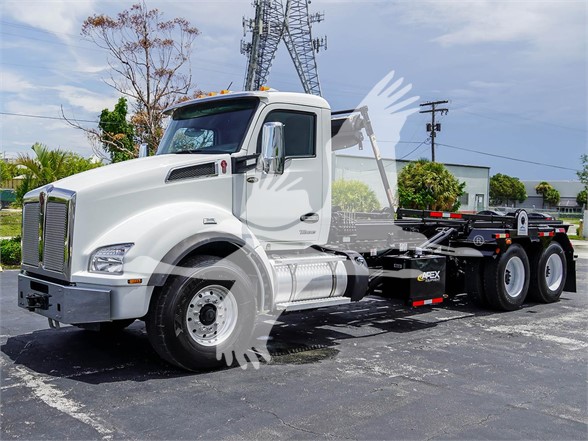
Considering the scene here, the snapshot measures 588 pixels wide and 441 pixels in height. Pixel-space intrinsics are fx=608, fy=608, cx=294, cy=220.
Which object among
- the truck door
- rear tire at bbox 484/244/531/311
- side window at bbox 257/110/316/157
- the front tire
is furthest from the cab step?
rear tire at bbox 484/244/531/311

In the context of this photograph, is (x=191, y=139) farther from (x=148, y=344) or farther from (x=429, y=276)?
(x=429, y=276)

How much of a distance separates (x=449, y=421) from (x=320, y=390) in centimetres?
120

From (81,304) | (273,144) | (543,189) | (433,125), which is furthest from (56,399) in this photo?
(543,189)

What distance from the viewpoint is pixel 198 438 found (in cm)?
436

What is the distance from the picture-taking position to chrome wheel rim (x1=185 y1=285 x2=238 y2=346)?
19.7ft

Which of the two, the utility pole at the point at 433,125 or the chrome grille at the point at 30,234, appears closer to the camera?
the chrome grille at the point at 30,234

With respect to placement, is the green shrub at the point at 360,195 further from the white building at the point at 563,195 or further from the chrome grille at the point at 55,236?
the white building at the point at 563,195

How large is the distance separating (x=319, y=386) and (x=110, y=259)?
226 centimetres

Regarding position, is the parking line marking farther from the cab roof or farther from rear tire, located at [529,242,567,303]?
rear tire, located at [529,242,567,303]

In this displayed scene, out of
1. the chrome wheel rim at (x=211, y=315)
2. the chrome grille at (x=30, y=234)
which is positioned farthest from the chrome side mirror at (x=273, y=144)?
the chrome grille at (x=30, y=234)

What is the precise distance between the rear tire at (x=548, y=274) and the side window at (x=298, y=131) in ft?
17.3

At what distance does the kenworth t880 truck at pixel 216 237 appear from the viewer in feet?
18.7

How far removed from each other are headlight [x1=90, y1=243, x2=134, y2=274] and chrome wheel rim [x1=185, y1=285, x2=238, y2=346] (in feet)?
2.64

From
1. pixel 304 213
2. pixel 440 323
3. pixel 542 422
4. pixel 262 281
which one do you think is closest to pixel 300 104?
pixel 304 213
